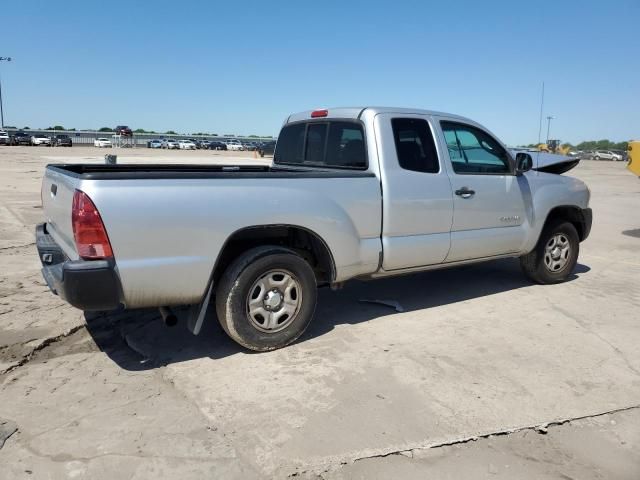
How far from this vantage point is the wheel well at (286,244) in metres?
3.90

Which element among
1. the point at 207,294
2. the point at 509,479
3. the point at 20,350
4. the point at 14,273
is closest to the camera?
the point at 509,479

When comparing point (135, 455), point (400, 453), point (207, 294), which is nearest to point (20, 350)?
point (207, 294)

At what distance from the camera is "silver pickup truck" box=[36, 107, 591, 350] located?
331 cm

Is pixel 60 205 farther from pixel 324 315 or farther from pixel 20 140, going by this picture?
pixel 20 140

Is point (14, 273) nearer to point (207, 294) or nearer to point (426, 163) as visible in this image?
point (207, 294)

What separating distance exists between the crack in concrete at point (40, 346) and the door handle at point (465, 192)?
3601 mm

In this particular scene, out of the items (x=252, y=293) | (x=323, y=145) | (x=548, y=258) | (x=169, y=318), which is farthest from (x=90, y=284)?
(x=548, y=258)

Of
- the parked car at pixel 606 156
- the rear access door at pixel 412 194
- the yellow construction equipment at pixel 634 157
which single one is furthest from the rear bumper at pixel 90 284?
the parked car at pixel 606 156

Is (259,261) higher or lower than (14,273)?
higher

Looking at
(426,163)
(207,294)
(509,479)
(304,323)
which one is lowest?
(509,479)

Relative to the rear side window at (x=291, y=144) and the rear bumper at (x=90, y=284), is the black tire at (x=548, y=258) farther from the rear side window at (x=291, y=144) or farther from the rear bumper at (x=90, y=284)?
the rear bumper at (x=90, y=284)

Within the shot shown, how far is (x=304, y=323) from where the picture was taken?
4.14 metres

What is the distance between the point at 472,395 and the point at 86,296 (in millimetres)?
2582

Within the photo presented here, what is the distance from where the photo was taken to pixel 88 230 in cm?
321
